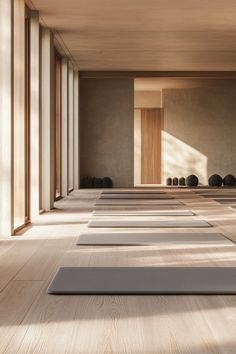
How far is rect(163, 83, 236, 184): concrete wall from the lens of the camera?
1360cm

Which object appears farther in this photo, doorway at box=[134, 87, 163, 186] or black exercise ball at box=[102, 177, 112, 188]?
doorway at box=[134, 87, 163, 186]

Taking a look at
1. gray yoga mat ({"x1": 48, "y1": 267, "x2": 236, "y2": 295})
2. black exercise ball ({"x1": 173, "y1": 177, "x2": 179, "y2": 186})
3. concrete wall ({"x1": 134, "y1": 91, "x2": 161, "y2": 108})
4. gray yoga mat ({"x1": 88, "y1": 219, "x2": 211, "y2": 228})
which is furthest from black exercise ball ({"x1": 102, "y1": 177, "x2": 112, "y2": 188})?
gray yoga mat ({"x1": 48, "y1": 267, "x2": 236, "y2": 295})

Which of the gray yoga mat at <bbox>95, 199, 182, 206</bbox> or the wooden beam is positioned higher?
the wooden beam

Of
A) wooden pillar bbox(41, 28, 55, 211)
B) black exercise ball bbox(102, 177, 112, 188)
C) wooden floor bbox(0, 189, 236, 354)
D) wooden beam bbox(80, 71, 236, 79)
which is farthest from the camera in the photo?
black exercise ball bbox(102, 177, 112, 188)

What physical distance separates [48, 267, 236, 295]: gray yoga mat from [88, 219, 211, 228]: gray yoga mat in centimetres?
207

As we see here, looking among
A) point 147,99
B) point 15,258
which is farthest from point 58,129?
point 15,258

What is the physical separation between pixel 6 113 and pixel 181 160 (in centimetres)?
910

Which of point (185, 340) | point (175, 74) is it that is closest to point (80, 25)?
point (175, 74)

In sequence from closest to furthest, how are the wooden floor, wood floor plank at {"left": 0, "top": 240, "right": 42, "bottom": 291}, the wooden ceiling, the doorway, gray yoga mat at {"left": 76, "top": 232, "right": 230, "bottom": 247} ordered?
1. the wooden floor
2. wood floor plank at {"left": 0, "top": 240, "right": 42, "bottom": 291}
3. gray yoga mat at {"left": 76, "top": 232, "right": 230, "bottom": 247}
4. the wooden ceiling
5. the doorway

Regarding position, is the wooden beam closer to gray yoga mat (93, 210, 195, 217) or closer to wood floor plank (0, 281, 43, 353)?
gray yoga mat (93, 210, 195, 217)

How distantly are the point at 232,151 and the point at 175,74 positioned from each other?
2700 mm

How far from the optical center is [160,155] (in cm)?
1513

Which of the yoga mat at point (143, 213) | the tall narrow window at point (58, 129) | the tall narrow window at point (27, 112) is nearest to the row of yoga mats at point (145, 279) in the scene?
the yoga mat at point (143, 213)

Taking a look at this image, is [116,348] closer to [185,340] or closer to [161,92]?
[185,340]
